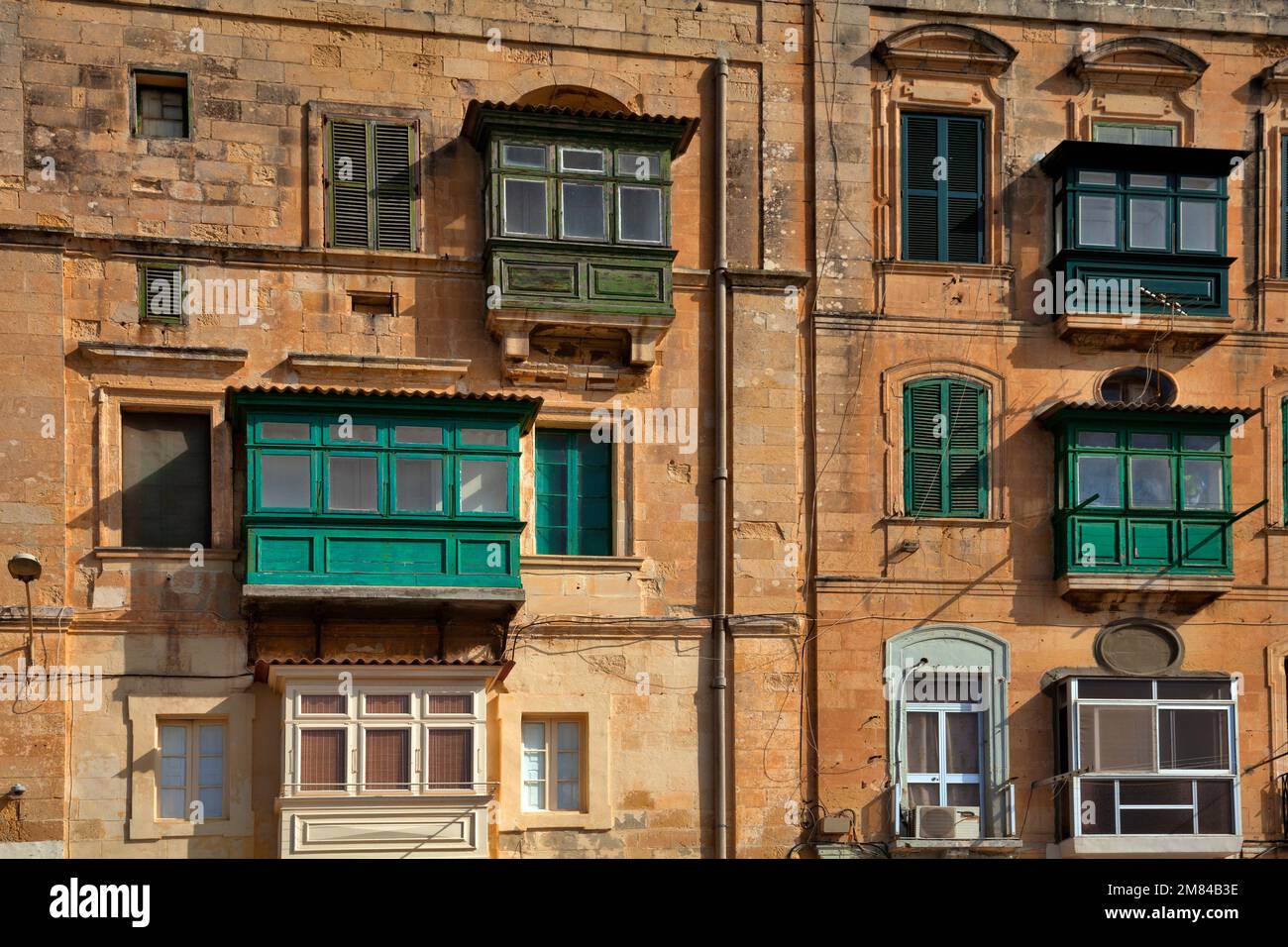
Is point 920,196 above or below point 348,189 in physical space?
above

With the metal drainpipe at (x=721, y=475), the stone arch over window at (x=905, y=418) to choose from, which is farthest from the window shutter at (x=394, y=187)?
the stone arch over window at (x=905, y=418)

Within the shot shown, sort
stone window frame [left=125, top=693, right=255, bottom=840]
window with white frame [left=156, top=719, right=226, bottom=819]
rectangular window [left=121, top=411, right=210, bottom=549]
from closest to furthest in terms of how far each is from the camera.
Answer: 1. stone window frame [left=125, top=693, right=255, bottom=840]
2. window with white frame [left=156, top=719, right=226, bottom=819]
3. rectangular window [left=121, top=411, right=210, bottom=549]

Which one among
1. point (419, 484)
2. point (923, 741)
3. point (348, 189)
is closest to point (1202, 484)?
point (923, 741)

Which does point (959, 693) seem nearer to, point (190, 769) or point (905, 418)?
point (905, 418)

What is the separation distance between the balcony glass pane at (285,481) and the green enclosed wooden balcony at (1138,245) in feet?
33.5

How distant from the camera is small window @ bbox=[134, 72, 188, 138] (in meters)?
31.9

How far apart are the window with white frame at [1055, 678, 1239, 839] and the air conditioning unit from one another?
135cm

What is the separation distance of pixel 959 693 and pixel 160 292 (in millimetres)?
11396

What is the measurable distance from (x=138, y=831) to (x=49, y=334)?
6.19 m

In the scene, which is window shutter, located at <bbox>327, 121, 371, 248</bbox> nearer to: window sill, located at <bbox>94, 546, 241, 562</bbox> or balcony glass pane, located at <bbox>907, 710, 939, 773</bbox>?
window sill, located at <bbox>94, 546, 241, 562</bbox>

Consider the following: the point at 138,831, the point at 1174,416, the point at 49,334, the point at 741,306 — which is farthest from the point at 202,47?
the point at 1174,416

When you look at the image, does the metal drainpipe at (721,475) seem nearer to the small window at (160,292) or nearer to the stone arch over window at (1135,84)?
the stone arch over window at (1135,84)

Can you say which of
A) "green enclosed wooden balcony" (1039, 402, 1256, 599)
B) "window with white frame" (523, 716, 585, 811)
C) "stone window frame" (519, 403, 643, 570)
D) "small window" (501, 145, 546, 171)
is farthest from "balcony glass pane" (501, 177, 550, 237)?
"green enclosed wooden balcony" (1039, 402, 1256, 599)

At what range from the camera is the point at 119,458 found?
31.0 m
